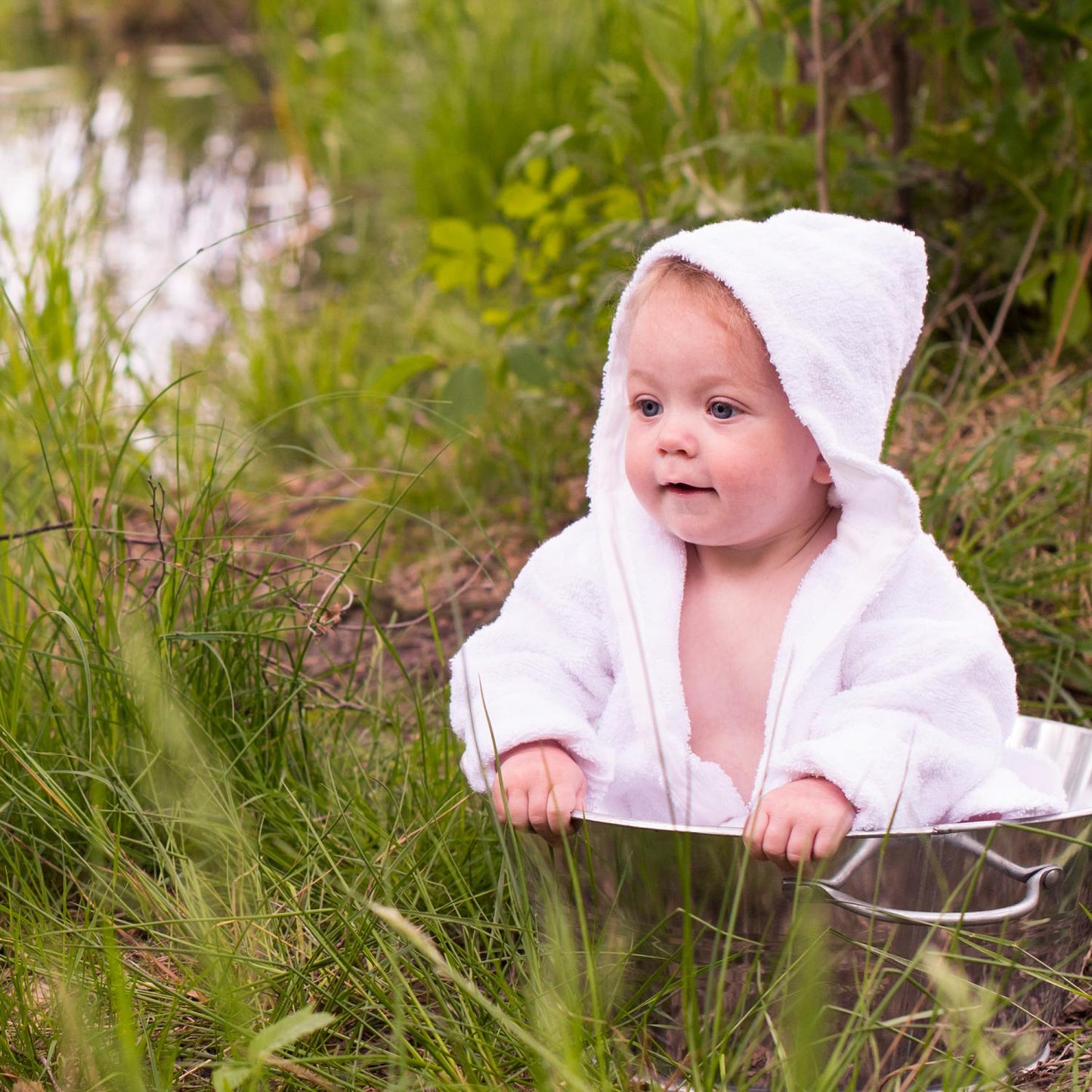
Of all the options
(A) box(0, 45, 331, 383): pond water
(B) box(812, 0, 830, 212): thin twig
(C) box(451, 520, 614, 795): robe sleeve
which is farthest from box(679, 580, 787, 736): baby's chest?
(B) box(812, 0, 830, 212): thin twig

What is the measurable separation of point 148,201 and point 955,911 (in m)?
5.14

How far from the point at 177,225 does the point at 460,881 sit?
4333 mm

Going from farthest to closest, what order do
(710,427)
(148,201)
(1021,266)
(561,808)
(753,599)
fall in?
(148,201) → (1021,266) → (753,599) → (710,427) → (561,808)

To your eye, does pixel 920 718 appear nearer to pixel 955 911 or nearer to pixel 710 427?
pixel 955 911

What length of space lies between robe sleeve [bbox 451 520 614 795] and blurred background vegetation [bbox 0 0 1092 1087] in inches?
3.3

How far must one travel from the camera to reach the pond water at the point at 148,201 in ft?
11.3

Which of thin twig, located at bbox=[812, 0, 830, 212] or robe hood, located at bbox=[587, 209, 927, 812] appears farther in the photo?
thin twig, located at bbox=[812, 0, 830, 212]

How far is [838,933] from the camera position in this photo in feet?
4.29

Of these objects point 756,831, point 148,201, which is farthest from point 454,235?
point 148,201

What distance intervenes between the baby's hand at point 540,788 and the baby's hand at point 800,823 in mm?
180

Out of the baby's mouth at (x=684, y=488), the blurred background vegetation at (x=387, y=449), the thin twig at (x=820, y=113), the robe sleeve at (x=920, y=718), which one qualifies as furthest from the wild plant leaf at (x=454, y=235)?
the robe sleeve at (x=920, y=718)

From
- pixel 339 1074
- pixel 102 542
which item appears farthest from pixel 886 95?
pixel 339 1074

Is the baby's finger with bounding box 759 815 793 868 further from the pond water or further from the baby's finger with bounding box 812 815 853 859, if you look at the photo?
the pond water

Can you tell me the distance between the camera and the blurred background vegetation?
1464 mm
